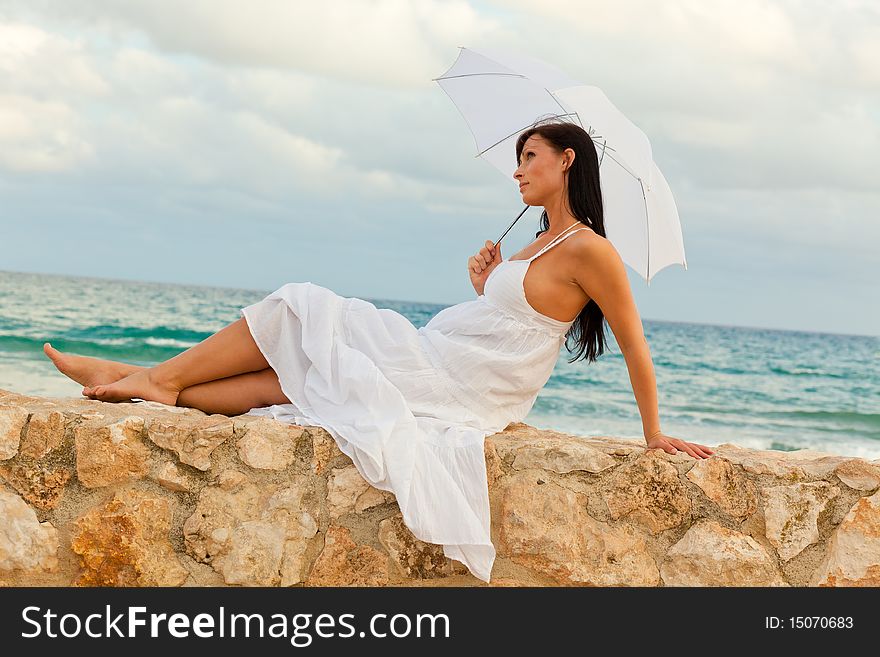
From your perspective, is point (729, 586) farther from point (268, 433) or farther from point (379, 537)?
point (268, 433)

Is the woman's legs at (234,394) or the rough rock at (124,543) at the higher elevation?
the woman's legs at (234,394)

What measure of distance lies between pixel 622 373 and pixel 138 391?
15.7 m

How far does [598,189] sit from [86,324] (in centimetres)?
1799

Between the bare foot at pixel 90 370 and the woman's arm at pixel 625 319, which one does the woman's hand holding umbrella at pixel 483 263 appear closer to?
the woman's arm at pixel 625 319

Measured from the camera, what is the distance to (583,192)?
3.43 m

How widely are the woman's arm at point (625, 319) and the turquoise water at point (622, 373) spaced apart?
30.7 feet

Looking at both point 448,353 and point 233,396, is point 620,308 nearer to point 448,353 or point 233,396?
point 448,353

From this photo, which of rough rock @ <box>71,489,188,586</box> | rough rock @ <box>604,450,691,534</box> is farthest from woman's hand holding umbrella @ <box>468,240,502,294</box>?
rough rock @ <box>71,489,188,586</box>

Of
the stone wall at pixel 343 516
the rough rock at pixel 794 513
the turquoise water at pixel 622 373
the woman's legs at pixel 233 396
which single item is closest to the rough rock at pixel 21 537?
the stone wall at pixel 343 516

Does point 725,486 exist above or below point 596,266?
below

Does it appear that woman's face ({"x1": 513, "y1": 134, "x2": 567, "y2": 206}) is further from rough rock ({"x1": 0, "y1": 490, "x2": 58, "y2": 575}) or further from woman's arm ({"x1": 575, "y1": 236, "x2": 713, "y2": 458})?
rough rock ({"x1": 0, "y1": 490, "x2": 58, "y2": 575})

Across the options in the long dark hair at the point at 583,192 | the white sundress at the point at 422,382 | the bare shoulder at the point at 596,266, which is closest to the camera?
the white sundress at the point at 422,382

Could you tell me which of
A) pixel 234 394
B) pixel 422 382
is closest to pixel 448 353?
pixel 422 382

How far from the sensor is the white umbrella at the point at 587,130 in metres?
3.35
